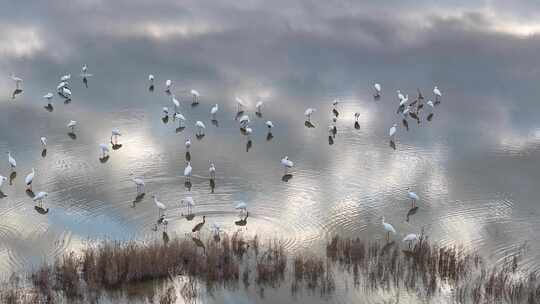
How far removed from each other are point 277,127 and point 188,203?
6814 millimetres

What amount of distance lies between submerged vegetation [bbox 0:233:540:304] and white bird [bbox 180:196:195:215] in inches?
53.4

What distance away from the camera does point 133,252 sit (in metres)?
13.6

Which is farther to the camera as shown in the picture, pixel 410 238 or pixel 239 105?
pixel 239 105

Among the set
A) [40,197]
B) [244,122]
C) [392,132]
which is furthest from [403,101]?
[40,197]

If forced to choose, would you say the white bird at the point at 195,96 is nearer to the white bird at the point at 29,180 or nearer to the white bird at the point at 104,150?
the white bird at the point at 104,150

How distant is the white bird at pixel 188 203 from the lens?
1625 centimetres

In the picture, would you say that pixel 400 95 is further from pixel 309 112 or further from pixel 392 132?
pixel 309 112

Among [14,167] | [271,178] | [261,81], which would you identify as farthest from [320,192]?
[261,81]

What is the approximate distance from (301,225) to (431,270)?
3021mm

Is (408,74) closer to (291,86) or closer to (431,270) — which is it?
(291,86)

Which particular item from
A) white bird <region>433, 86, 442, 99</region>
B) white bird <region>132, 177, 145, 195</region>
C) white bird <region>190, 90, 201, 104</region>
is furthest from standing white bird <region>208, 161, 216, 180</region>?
white bird <region>433, 86, 442, 99</region>

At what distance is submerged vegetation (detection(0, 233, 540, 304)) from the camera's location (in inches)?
515

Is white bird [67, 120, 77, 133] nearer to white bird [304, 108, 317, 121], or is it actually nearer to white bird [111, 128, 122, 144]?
white bird [111, 128, 122, 144]

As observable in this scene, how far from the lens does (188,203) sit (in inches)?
649
